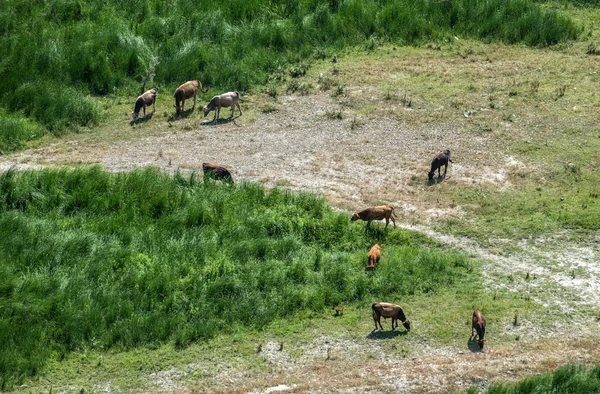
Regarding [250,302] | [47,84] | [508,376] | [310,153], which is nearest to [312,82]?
[310,153]

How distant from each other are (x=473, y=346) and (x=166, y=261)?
6171mm

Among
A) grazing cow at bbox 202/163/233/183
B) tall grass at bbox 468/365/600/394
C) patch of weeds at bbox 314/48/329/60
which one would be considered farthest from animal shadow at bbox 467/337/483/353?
patch of weeds at bbox 314/48/329/60

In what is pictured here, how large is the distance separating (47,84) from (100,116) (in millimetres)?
1747

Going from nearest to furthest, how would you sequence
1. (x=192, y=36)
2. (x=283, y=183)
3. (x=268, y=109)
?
(x=283, y=183) → (x=268, y=109) → (x=192, y=36)

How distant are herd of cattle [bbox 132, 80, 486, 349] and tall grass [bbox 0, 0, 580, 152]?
133 centimetres

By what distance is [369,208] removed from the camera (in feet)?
71.4

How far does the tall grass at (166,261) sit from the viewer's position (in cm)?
1842

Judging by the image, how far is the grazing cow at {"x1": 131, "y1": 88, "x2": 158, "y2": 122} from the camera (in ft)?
90.1

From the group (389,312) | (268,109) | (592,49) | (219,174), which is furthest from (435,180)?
(592,49)

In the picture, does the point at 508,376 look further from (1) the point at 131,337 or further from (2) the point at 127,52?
(2) the point at 127,52

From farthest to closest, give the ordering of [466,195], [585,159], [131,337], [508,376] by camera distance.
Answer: [585,159] → [466,195] → [131,337] → [508,376]

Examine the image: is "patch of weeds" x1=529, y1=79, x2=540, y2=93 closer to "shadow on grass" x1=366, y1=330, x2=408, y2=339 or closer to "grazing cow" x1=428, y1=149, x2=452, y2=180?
"grazing cow" x1=428, y1=149, x2=452, y2=180

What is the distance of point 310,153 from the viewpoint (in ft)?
83.8

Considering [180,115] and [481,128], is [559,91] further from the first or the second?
[180,115]
